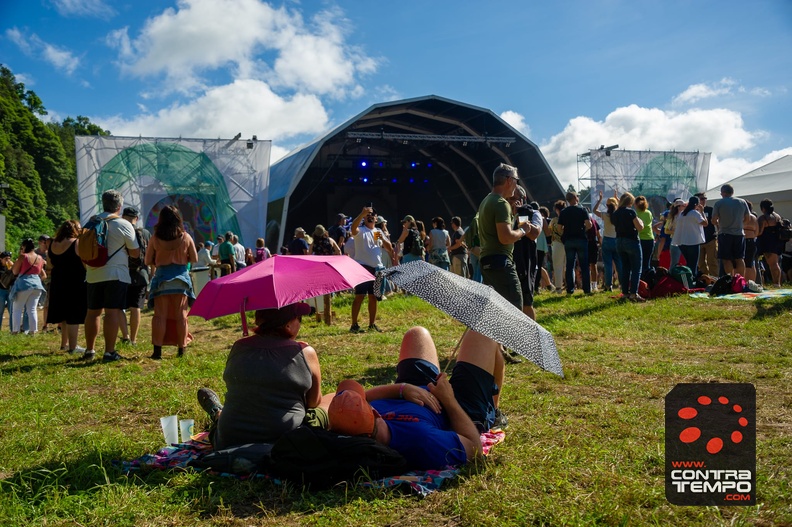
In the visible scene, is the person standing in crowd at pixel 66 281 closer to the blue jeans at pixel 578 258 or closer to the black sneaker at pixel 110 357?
the black sneaker at pixel 110 357

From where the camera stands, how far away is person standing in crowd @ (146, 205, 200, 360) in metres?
6.34

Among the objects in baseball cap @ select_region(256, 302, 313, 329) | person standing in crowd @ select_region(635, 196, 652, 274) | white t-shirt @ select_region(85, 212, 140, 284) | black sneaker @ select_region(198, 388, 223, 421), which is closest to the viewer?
baseball cap @ select_region(256, 302, 313, 329)

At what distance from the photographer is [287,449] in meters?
2.88

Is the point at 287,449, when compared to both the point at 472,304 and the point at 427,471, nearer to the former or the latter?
the point at 427,471

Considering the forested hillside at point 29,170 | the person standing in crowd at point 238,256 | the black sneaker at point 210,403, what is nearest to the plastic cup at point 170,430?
the black sneaker at point 210,403

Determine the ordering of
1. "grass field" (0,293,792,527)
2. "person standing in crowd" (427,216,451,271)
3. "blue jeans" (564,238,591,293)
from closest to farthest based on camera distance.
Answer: "grass field" (0,293,792,527)
"blue jeans" (564,238,591,293)
"person standing in crowd" (427,216,451,271)

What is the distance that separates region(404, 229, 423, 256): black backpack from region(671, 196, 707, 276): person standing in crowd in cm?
445

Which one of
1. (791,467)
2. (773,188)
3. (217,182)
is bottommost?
(791,467)

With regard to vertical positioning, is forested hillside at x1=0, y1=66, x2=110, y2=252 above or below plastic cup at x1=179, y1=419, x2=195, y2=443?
above

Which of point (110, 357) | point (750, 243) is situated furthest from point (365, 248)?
point (750, 243)

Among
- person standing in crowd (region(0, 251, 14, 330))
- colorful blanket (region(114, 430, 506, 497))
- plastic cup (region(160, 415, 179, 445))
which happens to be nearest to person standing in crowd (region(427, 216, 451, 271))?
person standing in crowd (region(0, 251, 14, 330))

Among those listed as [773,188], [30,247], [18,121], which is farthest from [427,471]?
[18,121]

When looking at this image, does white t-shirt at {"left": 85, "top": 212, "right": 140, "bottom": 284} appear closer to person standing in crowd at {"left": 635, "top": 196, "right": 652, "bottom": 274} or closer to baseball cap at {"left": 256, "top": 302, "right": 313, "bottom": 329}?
baseball cap at {"left": 256, "top": 302, "right": 313, "bottom": 329}

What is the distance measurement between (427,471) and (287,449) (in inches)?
25.9
